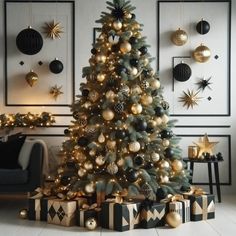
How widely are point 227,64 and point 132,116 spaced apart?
231cm

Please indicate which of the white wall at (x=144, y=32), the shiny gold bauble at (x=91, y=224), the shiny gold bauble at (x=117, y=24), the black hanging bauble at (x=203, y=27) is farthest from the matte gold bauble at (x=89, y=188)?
the black hanging bauble at (x=203, y=27)

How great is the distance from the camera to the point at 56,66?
5.88 meters

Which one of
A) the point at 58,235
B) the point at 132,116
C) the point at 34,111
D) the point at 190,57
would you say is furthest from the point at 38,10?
the point at 58,235

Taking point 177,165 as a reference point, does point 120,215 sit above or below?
below

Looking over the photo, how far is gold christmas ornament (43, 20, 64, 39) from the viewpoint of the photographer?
594 cm

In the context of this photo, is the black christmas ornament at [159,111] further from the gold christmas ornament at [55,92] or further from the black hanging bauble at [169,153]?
the gold christmas ornament at [55,92]

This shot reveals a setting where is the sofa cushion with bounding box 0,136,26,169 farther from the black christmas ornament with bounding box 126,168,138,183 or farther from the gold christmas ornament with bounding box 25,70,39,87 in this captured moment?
the black christmas ornament with bounding box 126,168,138,183

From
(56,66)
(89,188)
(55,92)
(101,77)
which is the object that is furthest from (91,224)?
(56,66)

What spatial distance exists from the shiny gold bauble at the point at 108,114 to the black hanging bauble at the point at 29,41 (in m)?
1.99

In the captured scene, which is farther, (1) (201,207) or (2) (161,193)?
(1) (201,207)

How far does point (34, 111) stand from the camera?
5.97m

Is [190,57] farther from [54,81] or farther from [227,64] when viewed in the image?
[54,81]

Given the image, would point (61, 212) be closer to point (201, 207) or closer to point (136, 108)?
point (136, 108)

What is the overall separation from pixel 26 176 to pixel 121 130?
129 cm
